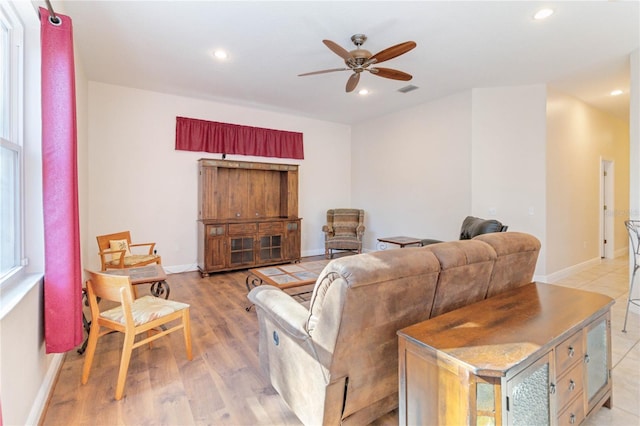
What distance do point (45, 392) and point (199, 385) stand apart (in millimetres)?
920

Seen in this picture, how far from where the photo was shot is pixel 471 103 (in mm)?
4668

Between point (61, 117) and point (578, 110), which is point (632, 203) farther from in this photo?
point (61, 117)

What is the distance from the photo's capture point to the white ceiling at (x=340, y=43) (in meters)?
2.72

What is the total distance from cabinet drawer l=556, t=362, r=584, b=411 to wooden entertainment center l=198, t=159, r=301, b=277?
4.52 metres

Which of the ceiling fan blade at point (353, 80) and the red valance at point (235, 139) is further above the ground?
the ceiling fan blade at point (353, 80)

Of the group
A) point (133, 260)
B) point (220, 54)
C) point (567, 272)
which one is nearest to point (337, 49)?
point (220, 54)

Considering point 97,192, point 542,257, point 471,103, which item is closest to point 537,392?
point 542,257

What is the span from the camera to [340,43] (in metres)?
3.33

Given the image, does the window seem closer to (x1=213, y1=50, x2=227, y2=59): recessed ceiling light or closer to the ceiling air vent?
(x1=213, y1=50, x2=227, y2=59): recessed ceiling light

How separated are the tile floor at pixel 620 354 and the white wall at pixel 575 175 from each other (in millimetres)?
436

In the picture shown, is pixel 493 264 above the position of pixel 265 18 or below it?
below

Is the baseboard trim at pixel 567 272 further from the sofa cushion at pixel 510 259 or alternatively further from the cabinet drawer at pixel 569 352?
the cabinet drawer at pixel 569 352

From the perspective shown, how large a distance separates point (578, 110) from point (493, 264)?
5.14m

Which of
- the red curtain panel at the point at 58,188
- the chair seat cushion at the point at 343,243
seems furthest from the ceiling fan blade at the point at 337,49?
the chair seat cushion at the point at 343,243
